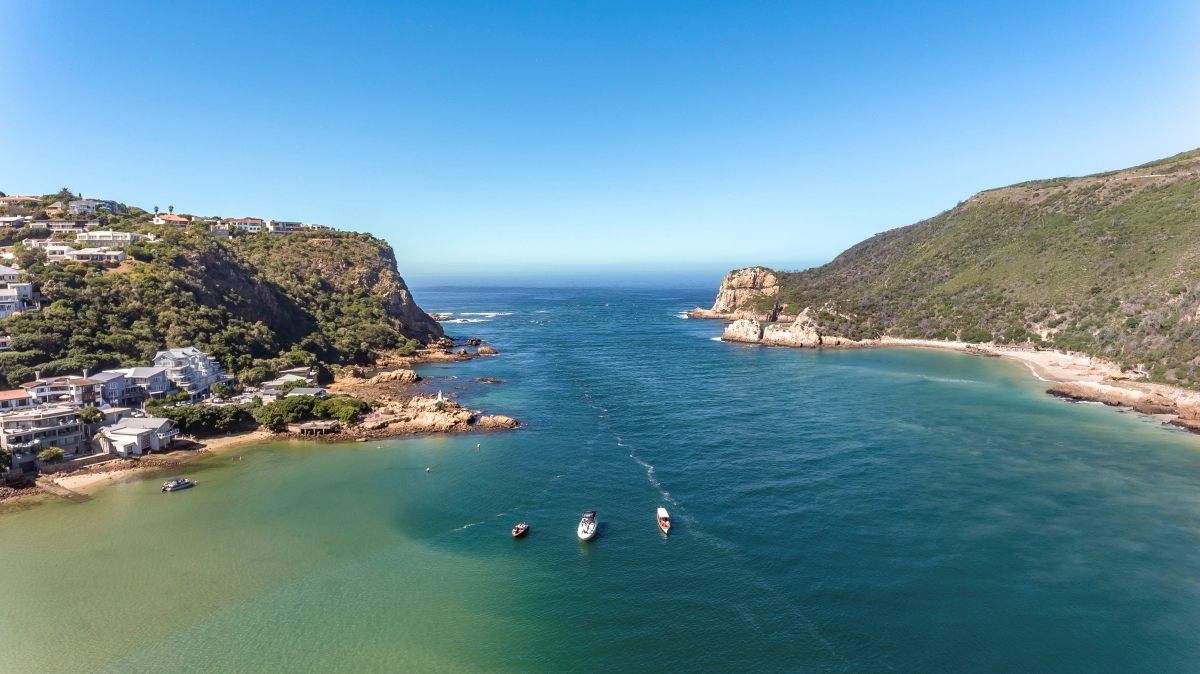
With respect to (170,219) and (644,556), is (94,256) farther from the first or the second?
(644,556)

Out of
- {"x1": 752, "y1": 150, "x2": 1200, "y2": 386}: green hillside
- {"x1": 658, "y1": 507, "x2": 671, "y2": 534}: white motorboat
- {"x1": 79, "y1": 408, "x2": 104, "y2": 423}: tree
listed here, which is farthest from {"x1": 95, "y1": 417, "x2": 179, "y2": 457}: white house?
{"x1": 752, "y1": 150, "x2": 1200, "y2": 386}: green hillside

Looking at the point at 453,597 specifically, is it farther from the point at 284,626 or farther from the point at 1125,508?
the point at 1125,508

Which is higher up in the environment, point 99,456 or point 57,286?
point 57,286

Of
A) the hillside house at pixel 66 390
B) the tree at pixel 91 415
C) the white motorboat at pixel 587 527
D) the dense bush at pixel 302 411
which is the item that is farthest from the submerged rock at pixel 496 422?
the hillside house at pixel 66 390

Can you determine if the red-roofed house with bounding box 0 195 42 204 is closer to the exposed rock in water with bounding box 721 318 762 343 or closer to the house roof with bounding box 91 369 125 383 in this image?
the house roof with bounding box 91 369 125 383

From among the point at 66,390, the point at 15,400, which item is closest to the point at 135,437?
the point at 66,390

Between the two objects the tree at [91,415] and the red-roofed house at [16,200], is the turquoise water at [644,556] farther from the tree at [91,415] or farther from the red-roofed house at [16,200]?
the red-roofed house at [16,200]

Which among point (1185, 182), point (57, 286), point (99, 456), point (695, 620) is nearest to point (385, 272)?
point (57, 286)
